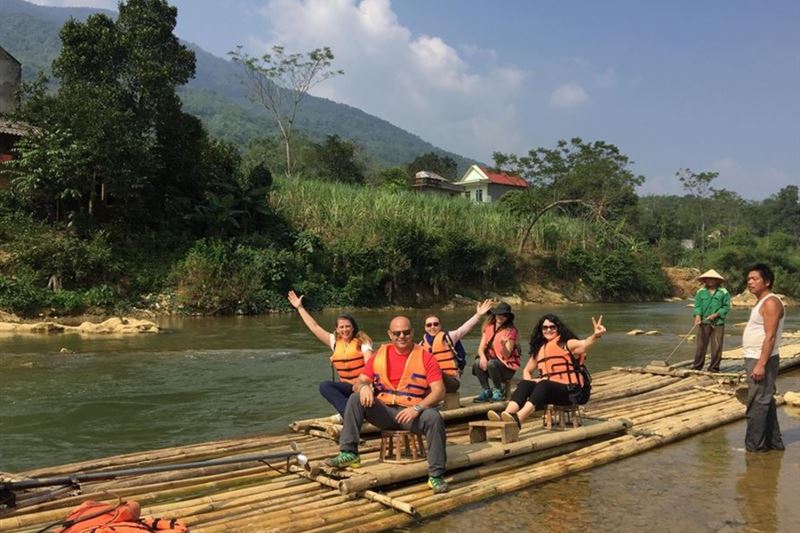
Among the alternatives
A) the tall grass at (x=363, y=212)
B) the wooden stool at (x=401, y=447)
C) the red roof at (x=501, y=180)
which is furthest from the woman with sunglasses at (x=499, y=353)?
the red roof at (x=501, y=180)

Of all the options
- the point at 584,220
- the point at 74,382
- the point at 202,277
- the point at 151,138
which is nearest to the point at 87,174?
the point at 151,138

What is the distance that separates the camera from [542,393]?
6.08 meters

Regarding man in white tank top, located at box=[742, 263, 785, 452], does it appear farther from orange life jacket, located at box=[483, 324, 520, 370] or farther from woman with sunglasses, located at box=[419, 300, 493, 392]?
woman with sunglasses, located at box=[419, 300, 493, 392]

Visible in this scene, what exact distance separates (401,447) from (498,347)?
9.33 feet

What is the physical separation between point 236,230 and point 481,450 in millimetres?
21918

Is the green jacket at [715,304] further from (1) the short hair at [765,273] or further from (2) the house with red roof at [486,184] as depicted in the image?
(2) the house with red roof at [486,184]

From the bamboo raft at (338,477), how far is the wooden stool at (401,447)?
0.12m

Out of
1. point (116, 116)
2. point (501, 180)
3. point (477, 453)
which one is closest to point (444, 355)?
point (477, 453)

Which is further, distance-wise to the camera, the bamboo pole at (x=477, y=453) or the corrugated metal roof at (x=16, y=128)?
the corrugated metal roof at (x=16, y=128)

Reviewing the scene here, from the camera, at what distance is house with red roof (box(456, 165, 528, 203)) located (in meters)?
60.3

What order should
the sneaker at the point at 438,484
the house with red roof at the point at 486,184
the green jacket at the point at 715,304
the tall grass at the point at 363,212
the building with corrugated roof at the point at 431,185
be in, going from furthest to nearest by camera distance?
the house with red roof at the point at 486,184
the building with corrugated roof at the point at 431,185
the tall grass at the point at 363,212
the green jacket at the point at 715,304
the sneaker at the point at 438,484

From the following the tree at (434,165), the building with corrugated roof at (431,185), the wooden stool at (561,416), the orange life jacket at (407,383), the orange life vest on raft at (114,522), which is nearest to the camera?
the orange life vest on raft at (114,522)

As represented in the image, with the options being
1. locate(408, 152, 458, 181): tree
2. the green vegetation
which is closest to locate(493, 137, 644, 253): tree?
the green vegetation

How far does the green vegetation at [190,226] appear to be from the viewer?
2078cm
